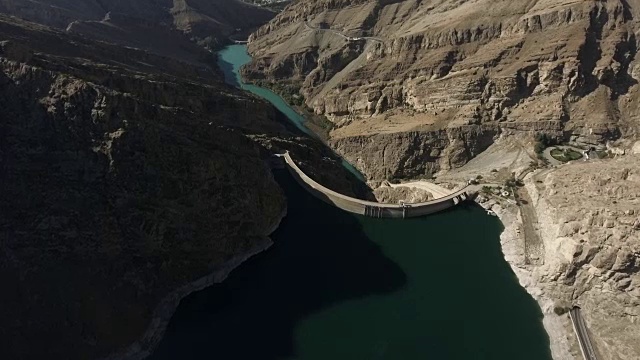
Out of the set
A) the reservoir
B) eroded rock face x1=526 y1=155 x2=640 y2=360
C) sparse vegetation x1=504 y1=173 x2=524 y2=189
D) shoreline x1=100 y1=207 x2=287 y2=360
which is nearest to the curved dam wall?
the reservoir

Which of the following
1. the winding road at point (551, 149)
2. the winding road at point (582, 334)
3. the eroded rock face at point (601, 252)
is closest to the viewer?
the winding road at point (582, 334)

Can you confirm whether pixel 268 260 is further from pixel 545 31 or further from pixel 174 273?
pixel 545 31

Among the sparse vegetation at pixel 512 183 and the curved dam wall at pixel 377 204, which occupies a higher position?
the sparse vegetation at pixel 512 183

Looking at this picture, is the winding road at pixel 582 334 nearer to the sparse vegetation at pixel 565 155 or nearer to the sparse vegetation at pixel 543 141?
the sparse vegetation at pixel 565 155

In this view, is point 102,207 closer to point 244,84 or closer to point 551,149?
point 551,149

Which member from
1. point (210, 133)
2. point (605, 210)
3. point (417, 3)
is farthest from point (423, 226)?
point (417, 3)

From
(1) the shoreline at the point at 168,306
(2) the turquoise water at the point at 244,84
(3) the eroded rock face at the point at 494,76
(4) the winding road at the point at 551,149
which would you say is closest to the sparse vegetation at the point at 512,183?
(4) the winding road at the point at 551,149

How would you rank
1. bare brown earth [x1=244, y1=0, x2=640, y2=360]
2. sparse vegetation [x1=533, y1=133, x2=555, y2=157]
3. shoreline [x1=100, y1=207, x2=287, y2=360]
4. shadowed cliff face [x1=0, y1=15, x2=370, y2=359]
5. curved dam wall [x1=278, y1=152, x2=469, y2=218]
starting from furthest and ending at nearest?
sparse vegetation [x1=533, y1=133, x2=555, y2=157] < curved dam wall [x1=278, y1=152, x2=469, y2=218] < bare brown earth [x1=244, y1=0, x2=640, y2=360] < shoreline [x1=100, y1=207, x2=287, y2=360] < shadowed cliff face [x1=0, y1=15, x2=370, y2=359]

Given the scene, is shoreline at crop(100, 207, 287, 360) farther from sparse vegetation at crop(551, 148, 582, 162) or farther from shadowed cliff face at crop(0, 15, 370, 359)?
sparse vegetation at crop(551, 148, 582, 162)
